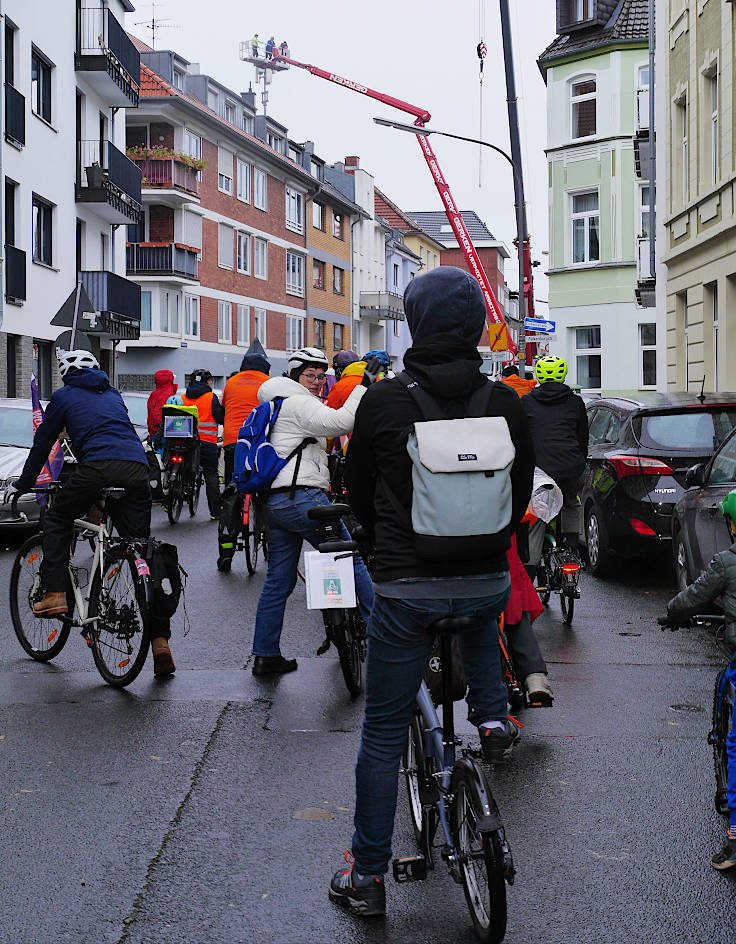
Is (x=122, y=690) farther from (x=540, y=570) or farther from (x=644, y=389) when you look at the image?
(x=644, y=389)

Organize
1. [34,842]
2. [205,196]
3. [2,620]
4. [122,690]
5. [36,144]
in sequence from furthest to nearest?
[205,196] < [36,144] < [2,620] < [122,690] < [34,842]

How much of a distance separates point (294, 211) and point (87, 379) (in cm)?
5642

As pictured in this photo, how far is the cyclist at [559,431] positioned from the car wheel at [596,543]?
2.27 metres

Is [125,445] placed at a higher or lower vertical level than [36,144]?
lower

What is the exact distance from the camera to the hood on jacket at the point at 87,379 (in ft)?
24.6

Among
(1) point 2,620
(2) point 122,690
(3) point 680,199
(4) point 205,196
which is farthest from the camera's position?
(4) point 205,196

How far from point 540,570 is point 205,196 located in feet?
142

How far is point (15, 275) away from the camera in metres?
28.5

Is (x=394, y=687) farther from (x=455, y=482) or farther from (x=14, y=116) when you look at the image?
(x=14, y=116)

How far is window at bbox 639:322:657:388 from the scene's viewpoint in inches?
1510

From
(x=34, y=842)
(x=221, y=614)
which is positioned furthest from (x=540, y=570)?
(x=34, y=842)

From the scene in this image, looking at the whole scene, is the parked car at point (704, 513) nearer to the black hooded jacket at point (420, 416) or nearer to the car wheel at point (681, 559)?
the car wheel at point (681, 559)

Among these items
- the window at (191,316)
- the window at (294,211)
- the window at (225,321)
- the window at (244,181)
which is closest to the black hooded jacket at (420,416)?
the window at (191,316)

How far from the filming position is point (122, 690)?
7242 millimetres
